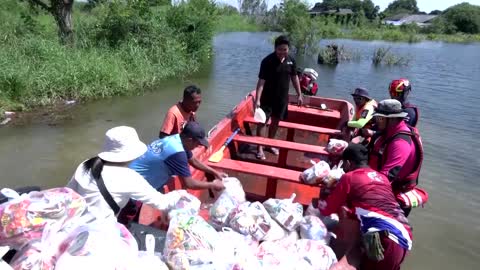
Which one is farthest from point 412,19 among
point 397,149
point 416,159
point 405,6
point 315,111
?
point 397,149

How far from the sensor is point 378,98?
551 inches

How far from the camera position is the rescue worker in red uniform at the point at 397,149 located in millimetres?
3383

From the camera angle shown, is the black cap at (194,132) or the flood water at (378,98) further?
the flood water at (378,98)

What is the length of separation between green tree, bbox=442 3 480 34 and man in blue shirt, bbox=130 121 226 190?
7366 centimetres

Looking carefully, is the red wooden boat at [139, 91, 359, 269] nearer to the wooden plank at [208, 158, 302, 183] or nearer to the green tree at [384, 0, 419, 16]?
the wooden plank at [208, 158, 302, 183]

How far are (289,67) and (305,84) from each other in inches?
86.5

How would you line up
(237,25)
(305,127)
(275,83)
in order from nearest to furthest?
(275,83) < (305,127) < (237,25)

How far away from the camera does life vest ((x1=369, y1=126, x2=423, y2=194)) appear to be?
11.3 feet

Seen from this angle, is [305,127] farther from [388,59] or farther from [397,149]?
[388,59]

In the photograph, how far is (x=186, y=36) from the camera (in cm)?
1667

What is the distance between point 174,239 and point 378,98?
1273cm

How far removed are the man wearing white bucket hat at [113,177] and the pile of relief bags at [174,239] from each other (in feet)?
1.04

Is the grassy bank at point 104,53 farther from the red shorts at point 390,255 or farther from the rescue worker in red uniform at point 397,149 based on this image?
the red shorts at point 390,255

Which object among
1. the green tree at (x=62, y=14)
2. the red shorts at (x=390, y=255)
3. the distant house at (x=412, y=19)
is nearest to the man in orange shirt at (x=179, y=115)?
the red shorts at (x=390, y=255)
